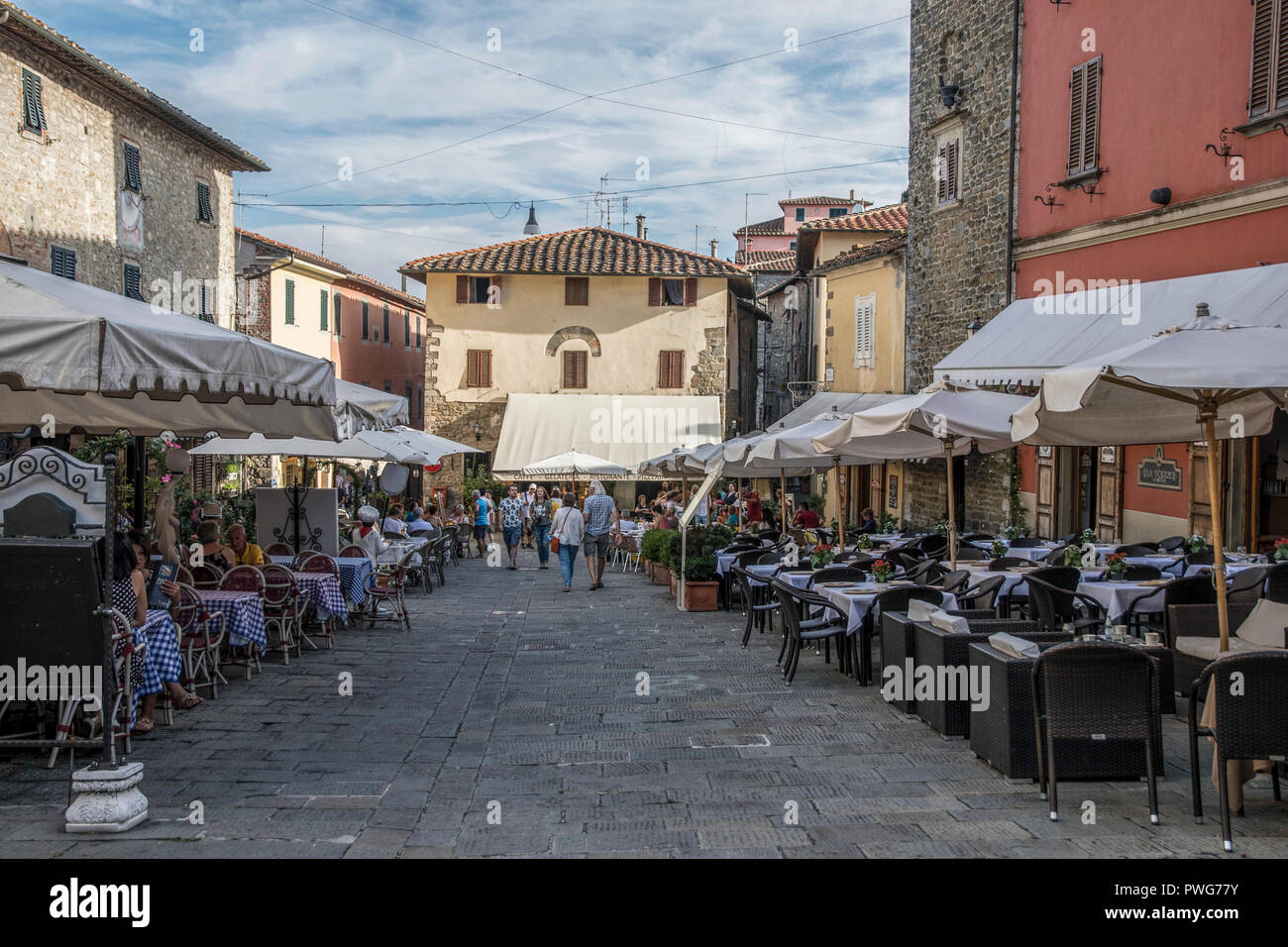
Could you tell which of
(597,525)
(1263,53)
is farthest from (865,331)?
(1263,53)

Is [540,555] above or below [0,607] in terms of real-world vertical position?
below

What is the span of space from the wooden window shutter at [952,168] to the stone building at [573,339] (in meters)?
15.3

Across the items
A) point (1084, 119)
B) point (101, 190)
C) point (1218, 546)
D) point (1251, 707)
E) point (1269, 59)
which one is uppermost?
point (101, 190)

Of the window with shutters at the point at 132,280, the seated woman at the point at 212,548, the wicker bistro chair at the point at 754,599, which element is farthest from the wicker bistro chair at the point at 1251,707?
the window with shutters at the point at 132,280

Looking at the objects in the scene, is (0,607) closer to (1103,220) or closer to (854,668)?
(854,668)

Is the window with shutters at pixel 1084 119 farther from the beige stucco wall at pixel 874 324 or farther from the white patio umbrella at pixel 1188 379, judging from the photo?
the white patio umbrella at pixel 1188 379

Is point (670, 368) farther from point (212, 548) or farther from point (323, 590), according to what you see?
point (212, 548)

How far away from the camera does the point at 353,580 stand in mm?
13312

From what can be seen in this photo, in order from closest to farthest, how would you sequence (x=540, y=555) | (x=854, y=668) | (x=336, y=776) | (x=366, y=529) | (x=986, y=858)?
(x=986, y=858) < (x=336, y=776) < (x=854, y=668) < (x=366, y=529) < (x=540, y=555)

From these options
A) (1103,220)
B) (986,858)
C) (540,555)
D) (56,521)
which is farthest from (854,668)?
(540,555)

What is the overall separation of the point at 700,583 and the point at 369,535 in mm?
4373

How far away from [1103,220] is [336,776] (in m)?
14.1

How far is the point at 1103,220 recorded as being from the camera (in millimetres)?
16672

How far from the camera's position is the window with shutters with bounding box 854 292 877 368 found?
27.9 m
